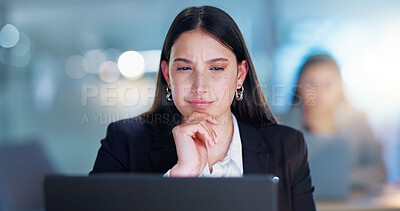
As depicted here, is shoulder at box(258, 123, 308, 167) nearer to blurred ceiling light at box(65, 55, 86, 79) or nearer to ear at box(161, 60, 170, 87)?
ear at box(161, 60, 170, 87)

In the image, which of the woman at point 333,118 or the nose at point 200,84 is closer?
the nose at point 200,84

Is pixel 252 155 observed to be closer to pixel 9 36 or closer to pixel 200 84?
pixel 200 84

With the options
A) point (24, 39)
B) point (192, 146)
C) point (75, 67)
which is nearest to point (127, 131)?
point (192, 146)

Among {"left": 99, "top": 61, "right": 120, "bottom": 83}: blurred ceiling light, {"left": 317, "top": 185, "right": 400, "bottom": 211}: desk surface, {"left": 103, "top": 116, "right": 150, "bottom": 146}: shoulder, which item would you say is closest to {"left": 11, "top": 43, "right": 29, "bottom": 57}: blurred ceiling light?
{"left": 99, "top": 61, "right": 120, "bottom": 83}: blurred ceiling light

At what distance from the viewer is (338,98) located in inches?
117

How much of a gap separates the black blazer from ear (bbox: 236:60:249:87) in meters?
0.17

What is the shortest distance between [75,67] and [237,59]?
153 inches

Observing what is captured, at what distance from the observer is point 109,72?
4.56 m

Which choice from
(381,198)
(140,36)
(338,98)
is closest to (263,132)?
(381,198)

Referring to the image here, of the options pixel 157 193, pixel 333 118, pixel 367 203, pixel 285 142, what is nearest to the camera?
pixel 157 193

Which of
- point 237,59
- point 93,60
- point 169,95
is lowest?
point 169,95

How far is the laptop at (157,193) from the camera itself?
77 centimetres

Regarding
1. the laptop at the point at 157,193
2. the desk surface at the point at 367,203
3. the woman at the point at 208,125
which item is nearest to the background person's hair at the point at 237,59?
the woman at the point at 208,125

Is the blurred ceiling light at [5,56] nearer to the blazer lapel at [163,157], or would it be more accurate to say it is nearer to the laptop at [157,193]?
the blazer lapel at [163,157]
